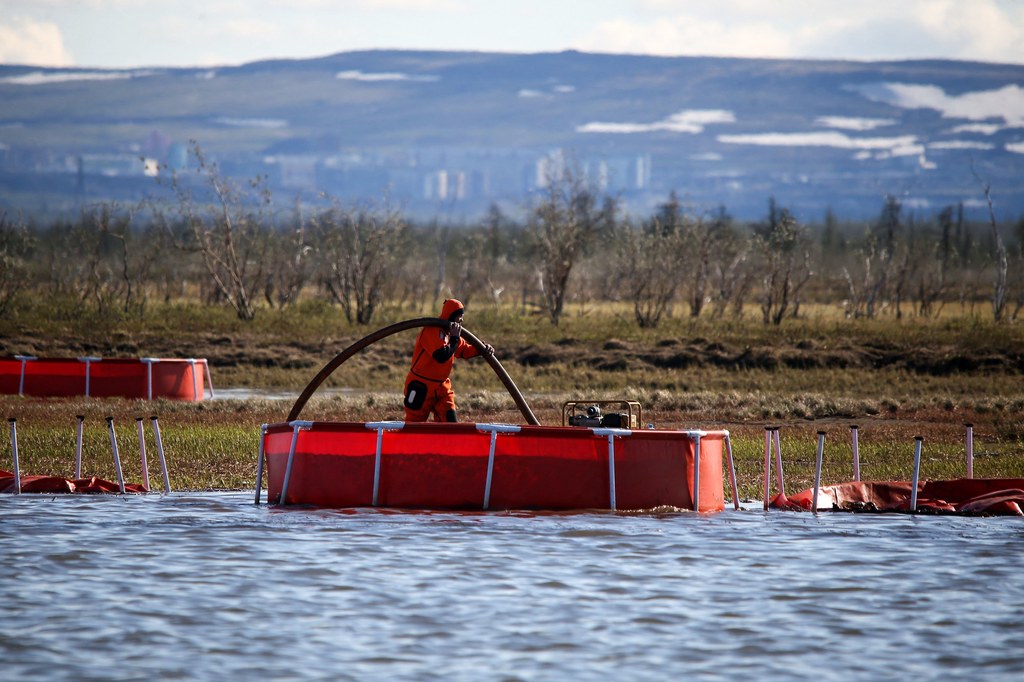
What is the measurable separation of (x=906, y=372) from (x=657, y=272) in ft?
39.2

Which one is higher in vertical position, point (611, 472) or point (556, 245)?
point (556, 245)

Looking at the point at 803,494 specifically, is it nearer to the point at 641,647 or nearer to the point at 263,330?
Answer: the point at 641,647

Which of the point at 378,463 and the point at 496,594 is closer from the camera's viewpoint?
the point at 496,594

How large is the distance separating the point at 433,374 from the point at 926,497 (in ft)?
14.6

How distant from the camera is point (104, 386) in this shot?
21.9m

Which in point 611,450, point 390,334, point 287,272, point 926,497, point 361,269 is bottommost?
point 926,497

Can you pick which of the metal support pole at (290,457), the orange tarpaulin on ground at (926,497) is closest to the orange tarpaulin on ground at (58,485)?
the metal support pole at (290,457)

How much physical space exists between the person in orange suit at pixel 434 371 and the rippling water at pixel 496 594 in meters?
1.41

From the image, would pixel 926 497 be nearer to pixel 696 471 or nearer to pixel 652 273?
pixel 696 471

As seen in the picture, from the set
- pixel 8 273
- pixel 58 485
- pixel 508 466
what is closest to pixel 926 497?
pixel 508 466

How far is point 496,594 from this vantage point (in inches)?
363

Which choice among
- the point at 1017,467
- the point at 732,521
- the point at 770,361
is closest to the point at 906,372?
the point at 770,361

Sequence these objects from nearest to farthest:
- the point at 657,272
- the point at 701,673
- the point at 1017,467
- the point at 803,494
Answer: the point at 701,673 → the point at 803,494 → the point at 1017,467 → the point at 657,272

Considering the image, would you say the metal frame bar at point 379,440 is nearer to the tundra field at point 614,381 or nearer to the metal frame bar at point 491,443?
the metal frame bar at point 491,443
